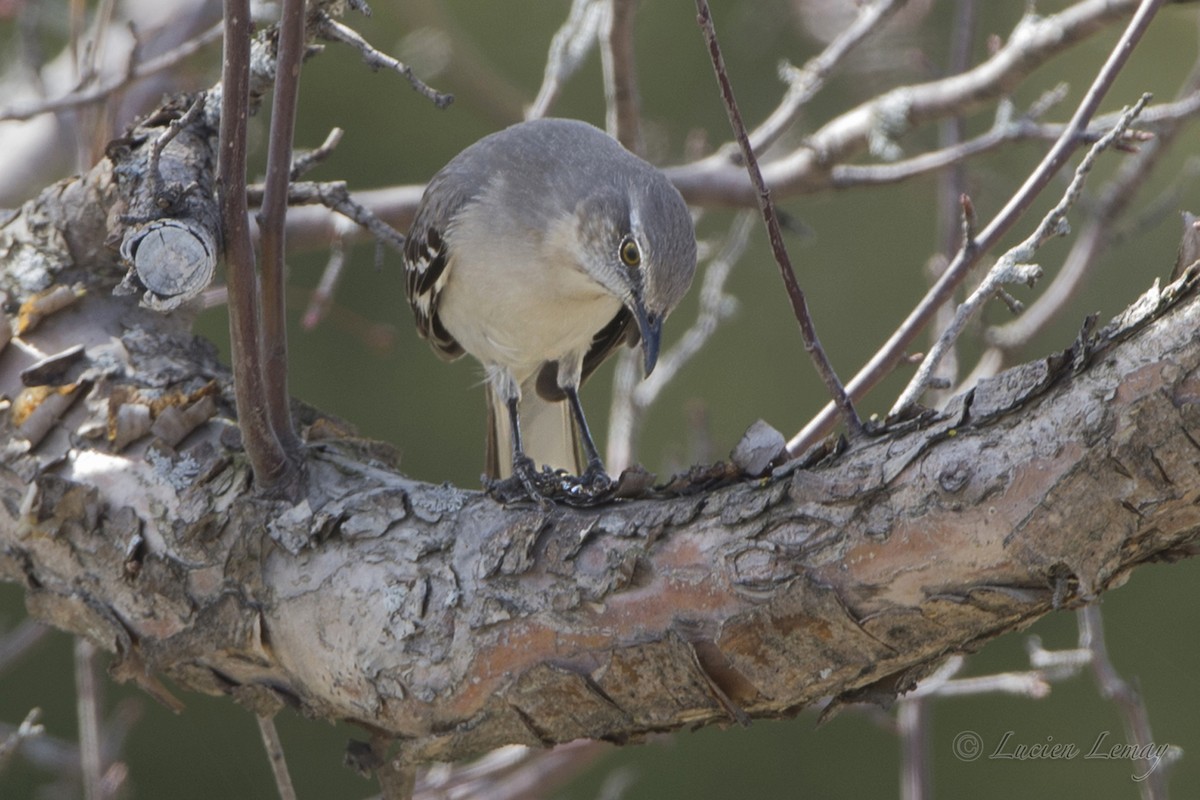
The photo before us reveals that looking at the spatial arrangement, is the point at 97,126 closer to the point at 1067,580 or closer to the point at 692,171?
the point at 692,171

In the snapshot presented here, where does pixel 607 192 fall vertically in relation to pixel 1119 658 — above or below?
above

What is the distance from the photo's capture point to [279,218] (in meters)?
2.28

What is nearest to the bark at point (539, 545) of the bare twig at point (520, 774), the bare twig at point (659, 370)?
the bare twig at point (520, 774)

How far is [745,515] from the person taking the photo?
2.00 meters

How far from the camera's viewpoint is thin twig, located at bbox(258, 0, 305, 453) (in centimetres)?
203

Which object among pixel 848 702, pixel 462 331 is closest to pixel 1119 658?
pixel 462 331

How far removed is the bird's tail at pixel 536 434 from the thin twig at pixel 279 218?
1.56 m

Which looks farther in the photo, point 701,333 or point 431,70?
point 431,70

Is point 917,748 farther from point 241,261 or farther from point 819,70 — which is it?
point 241,261

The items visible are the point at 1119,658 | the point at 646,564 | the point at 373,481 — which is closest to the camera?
the point at 646,564

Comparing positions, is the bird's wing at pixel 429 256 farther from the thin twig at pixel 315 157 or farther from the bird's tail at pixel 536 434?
the thin twig at pixel 315 157

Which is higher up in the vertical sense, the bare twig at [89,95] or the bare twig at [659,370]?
the bare twig at [89,95]

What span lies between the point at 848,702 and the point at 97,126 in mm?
2731

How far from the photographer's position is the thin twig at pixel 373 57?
2.31 metres
